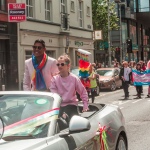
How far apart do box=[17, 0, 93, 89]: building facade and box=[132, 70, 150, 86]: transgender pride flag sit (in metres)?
7.76

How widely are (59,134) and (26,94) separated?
79cm

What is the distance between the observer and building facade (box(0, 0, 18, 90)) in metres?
24.7

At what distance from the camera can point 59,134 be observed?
13.7 ft

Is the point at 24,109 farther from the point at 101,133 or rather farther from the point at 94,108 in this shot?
the point at 94,108

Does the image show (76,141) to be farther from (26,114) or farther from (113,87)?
(113,87)

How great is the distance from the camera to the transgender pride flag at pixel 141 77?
20938 mm

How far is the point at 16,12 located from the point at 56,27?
25.2 feet

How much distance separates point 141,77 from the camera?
846 inches

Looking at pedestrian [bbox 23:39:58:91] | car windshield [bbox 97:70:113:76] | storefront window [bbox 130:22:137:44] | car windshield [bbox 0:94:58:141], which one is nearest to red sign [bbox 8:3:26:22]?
car windshield [bbox 97:70:113:76]

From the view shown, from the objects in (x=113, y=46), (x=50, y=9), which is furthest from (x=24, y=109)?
(x=113, y=46)

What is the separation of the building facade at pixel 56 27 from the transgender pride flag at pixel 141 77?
7765 millimetres

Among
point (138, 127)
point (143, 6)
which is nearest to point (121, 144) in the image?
point (138, 127)

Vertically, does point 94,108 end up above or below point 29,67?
below

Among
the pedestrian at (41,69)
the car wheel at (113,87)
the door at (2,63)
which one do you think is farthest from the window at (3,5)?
the pedestrian at (41,69)
